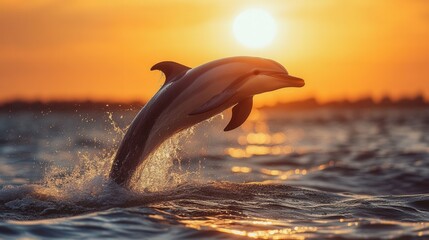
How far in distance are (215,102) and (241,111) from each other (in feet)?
2.96

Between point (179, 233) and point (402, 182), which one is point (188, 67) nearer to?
point (179, 233)

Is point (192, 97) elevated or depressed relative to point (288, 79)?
depressed

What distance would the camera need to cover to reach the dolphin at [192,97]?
11834 mm

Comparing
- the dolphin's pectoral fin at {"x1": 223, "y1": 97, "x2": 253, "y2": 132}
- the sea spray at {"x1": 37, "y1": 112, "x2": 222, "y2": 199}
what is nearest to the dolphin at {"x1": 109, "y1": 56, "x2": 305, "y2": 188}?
the dolphin's pectoral fin at {"x1": 223, "y1": 97, "x2": 253, "y2": 132}

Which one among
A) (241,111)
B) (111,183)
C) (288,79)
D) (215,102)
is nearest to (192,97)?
(215,102)

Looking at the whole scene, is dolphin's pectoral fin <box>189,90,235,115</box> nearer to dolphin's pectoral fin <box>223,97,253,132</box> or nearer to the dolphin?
the dolphin

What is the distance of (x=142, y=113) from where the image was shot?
12.3m

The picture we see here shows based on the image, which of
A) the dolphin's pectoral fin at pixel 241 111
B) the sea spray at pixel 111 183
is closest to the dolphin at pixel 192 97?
the dolphin's pectoral fin at pixel 241 111

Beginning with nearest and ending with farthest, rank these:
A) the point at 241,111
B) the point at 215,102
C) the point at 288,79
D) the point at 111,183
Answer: the point at 215,102, the point at 288,79, the point at 241,111, the point at 111,183

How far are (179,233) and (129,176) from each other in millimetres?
2687

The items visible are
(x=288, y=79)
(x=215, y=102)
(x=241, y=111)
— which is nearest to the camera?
(x=215, y=102)

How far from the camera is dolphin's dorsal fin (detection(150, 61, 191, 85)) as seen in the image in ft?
40.1

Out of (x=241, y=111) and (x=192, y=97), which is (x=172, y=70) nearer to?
(x=192, y=97)

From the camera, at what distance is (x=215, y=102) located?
11.5m
